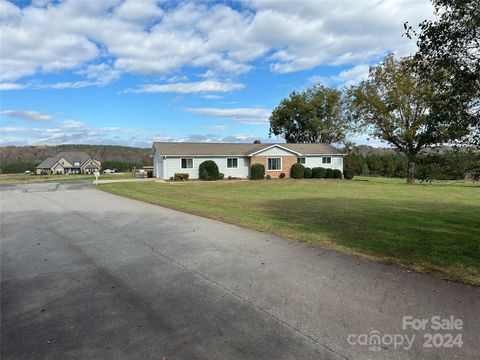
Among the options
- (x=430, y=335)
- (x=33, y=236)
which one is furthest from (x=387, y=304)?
(x=33, y=236)

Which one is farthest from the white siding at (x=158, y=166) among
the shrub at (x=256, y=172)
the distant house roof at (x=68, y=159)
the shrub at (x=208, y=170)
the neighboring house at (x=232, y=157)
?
the distant house roof at (x=68, y=159)

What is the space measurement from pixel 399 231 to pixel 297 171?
89.4ft

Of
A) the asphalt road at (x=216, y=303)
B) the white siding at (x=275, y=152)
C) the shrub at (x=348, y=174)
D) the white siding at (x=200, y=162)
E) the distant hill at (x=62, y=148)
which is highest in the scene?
the distant hill at (x=62, y=148)

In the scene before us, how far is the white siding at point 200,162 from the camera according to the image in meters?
31.6

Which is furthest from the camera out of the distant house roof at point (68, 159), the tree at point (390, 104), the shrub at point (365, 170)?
the distant house roof at point (68, 159)

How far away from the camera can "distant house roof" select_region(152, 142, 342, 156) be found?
3278 centimetres

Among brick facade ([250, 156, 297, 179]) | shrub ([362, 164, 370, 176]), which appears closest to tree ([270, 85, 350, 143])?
shrub ([362, 164, 370, 176])

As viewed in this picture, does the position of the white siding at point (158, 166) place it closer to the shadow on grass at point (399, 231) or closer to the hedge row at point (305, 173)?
the hedge row at point (305, 173)

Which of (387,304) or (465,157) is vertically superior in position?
(465,157)

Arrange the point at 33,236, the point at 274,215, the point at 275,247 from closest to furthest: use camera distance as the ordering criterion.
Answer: the point at 275,247, the point at 33,236, the point at 274,215

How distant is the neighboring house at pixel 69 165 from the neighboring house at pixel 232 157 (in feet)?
136

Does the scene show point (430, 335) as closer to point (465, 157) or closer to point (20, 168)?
point (465, 157)

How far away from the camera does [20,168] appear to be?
75.1 metres

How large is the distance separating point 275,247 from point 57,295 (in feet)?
12.9
